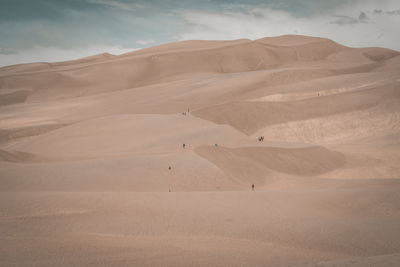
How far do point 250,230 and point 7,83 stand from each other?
4654 centimetres

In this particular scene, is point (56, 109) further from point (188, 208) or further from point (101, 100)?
point (188, 208)

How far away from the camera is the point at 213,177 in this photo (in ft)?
34.7

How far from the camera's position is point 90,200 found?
6922 mm

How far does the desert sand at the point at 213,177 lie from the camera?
4820mm

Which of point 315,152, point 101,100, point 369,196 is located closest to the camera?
point 369,196

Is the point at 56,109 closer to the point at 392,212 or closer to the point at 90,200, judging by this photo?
the point at 90,200

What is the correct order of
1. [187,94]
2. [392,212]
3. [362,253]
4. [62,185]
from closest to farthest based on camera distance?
1. [362,253]
2. [392,212]
3. [62,185]
4. [187,94]

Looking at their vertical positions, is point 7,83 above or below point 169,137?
above

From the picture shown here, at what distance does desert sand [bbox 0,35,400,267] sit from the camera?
4820 mm

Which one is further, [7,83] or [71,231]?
[7,83]

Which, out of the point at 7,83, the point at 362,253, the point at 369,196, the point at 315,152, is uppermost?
→ the point at 7,83

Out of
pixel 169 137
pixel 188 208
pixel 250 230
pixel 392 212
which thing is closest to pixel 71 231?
pixel 188 208

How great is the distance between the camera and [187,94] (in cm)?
2856

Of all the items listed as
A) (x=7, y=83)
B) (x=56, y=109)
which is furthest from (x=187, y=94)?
(x=7, y=83)
